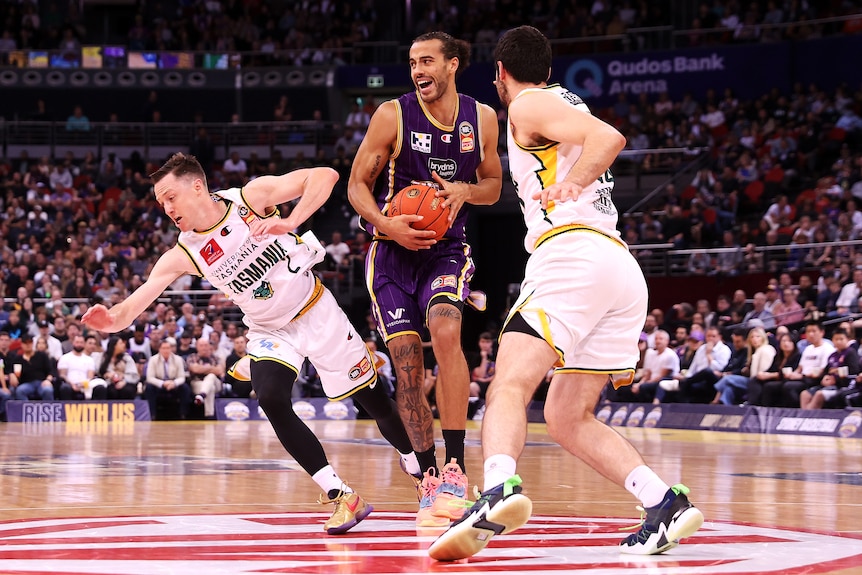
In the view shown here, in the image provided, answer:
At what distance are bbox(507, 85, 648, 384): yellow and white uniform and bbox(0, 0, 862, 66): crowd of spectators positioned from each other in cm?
2355

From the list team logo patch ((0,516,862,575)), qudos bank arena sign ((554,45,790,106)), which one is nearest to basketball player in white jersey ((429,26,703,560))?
team logo patch ((0,516,862,575))

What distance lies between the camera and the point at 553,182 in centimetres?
525

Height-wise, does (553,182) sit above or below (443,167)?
below

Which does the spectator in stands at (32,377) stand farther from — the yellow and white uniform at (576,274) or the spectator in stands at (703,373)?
the yellow and white uniform at (576,274)

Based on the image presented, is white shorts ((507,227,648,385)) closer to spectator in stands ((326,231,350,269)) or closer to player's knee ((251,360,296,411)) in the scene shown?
player's knee ((251,360,296,411))

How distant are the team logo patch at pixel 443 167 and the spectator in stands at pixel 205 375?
1299 cm

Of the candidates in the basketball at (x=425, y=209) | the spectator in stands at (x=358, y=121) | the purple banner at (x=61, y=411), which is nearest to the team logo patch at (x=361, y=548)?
the basketball at (x=425, y=209)

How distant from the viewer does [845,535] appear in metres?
5.76

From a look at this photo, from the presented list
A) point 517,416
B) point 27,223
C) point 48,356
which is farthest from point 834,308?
point 27,223

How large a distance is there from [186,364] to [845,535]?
15.2 m

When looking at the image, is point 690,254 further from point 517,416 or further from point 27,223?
point 517,416

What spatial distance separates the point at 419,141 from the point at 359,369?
4.48 feet

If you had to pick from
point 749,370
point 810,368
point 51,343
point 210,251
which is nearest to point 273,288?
point 210,251

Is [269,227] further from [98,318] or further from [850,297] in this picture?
[850,297]
